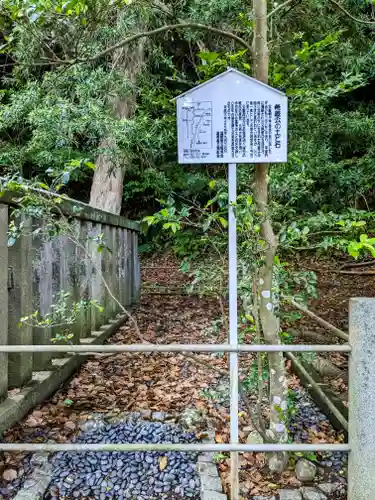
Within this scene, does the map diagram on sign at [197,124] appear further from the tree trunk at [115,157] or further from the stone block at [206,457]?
the tree trunk at [115,157]

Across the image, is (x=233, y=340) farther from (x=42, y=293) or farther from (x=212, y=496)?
(x=42, y=293)

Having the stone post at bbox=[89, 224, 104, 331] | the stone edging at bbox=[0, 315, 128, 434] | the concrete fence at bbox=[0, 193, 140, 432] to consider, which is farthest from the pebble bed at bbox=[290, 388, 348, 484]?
the stone post at bbox=[89, 224, 104, 331]

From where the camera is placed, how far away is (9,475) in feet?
7.21

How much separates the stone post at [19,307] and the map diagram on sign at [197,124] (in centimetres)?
116

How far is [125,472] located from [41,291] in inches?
55.2

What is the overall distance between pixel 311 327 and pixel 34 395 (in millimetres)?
3719

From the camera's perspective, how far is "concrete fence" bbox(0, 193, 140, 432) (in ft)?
8.20

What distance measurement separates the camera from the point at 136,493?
2.19 m

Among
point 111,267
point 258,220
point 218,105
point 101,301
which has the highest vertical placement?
point 218,105

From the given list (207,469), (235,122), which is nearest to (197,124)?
(235,122)

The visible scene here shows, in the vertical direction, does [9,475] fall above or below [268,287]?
below

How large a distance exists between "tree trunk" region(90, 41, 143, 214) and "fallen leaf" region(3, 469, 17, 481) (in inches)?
116

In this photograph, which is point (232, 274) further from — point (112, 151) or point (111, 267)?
point (111, 267)

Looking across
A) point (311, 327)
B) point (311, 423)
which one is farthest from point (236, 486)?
point (311, 327)
